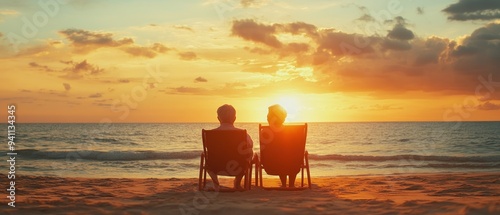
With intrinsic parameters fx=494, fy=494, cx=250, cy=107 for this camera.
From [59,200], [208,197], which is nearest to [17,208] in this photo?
[59,200]

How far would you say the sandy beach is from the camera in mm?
6945

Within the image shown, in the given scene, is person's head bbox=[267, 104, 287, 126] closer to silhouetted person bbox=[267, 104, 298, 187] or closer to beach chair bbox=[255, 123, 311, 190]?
silhouetted person bbox=[267, 104, 298, 187]

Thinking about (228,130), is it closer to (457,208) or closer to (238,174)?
(238,174)

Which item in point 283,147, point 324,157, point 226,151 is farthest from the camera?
point 324,157

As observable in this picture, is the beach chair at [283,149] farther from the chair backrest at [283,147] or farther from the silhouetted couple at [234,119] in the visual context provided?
the silhouetted couple at [234,119]

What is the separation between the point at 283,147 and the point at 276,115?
A: 2.11 feet

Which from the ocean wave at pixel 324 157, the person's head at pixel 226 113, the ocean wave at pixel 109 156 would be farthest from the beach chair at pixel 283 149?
the ocean wave at pixel 109 156

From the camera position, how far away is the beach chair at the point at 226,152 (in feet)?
28.6

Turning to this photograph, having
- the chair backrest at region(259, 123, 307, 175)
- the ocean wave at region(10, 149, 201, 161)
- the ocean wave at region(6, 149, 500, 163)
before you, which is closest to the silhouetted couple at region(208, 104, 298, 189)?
the chair backrest at region(259, 123, 307, 175)

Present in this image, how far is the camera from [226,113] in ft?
29.1

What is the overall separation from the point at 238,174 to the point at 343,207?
2.41 m

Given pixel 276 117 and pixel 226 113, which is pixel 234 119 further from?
pixel 276 117

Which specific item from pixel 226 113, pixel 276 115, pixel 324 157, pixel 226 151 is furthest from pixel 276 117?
pixel 324 157

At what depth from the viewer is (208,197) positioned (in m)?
8.42
